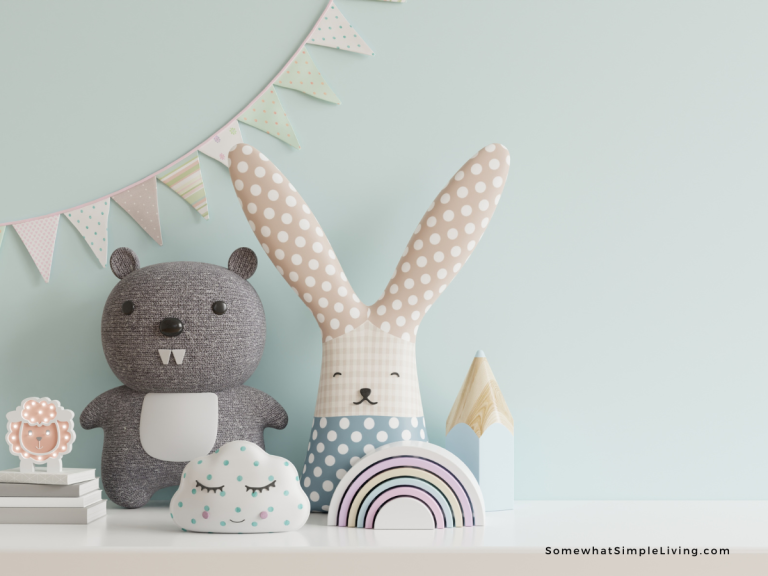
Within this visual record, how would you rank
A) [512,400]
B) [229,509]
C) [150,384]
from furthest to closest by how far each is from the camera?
[512,400] → [150,384] → [229,509]

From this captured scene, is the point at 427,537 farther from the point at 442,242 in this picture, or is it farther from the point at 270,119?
the point at 270,119

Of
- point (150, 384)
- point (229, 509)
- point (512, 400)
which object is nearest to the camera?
point (229, 509)

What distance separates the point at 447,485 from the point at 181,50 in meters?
0.88

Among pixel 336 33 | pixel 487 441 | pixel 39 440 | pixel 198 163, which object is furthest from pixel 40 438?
pixel 336 33

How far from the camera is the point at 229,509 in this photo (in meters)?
0.78

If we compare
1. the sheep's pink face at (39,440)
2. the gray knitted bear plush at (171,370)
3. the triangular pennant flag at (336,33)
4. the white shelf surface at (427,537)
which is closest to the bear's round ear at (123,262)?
the gray knitted bear plush at (171,370)

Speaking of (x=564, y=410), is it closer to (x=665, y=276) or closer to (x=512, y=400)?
(x=512, y=400)

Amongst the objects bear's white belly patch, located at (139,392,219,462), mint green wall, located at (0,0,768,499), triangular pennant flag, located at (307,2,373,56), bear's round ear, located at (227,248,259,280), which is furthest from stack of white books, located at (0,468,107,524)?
triangular pennant flag, located at (307,2,373,56)

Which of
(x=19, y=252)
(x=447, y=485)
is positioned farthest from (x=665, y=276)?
(x=19, y=252)

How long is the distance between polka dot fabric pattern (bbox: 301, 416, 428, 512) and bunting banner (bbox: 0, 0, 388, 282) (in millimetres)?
464

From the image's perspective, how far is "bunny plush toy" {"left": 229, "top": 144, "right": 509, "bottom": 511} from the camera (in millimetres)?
950

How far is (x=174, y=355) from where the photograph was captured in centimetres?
95

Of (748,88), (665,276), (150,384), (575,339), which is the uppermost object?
(748,88)

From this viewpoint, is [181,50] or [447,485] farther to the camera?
[181,50]
